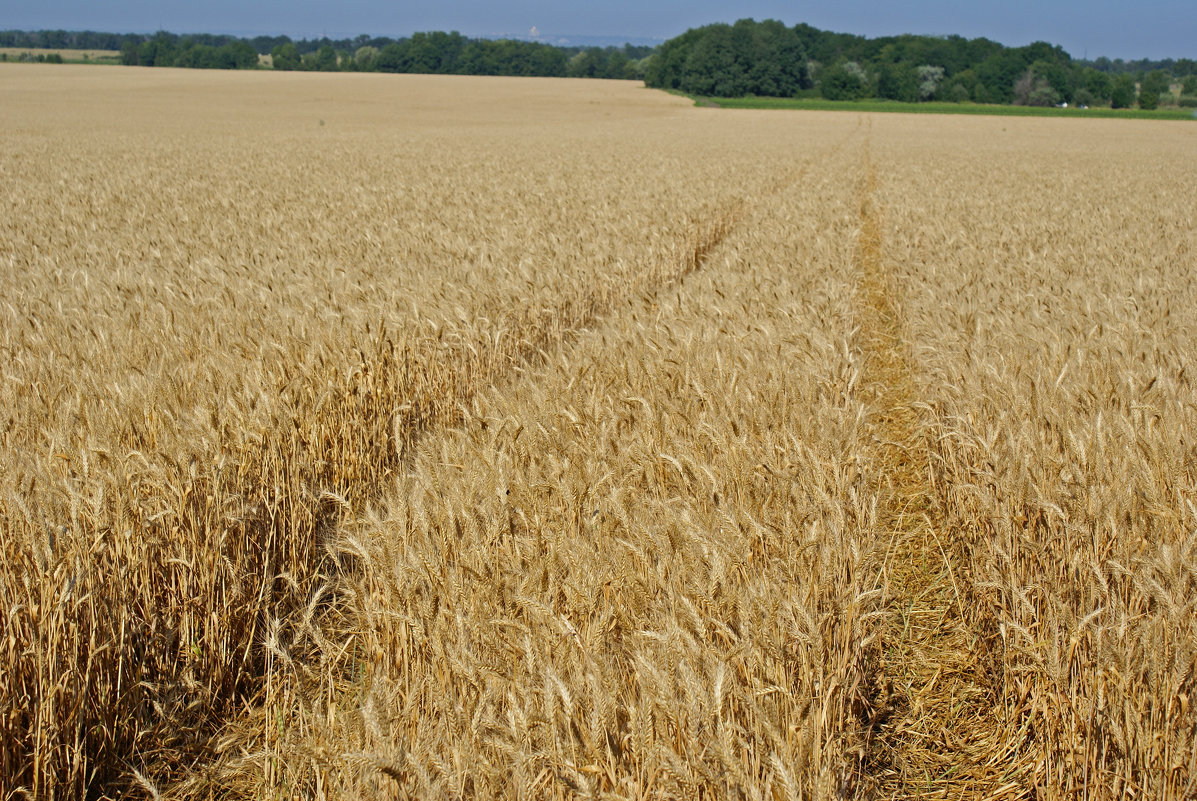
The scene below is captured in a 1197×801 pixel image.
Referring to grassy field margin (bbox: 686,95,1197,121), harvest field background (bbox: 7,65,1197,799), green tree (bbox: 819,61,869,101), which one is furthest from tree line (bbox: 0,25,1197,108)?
harvest field background (bbox: 7,65,1197,799)

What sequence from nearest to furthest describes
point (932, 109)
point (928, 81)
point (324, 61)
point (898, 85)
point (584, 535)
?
1. point (584, 535)
2. point (932, 109)
3. point (898, 85)
4. point (928, 81)
5. point (324, 61)

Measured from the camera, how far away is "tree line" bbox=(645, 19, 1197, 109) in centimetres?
7625

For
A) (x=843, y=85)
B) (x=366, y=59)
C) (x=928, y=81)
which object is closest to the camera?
(x=843, y=85)

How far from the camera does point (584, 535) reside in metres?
2.16

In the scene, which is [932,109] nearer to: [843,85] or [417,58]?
[843,85]

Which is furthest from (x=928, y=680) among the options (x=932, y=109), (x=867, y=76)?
(x=867, y=76)

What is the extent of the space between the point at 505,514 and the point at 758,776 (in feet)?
3.19

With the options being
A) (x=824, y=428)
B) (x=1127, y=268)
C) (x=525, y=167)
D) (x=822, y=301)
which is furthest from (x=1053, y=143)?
(x=824, y=428)

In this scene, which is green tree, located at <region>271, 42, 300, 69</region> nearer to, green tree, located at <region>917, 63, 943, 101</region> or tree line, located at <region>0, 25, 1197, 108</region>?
tree line, located at <region>0, 25, 1197, 108</region>

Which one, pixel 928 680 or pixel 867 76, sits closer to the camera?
pixel 928 680

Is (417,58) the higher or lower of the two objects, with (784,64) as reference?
higher

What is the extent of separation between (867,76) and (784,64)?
8.25 metres

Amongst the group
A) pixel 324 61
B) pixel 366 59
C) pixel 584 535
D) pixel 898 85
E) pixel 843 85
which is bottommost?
pixel 584 535

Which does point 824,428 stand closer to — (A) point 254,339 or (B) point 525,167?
(A) point 254,339
